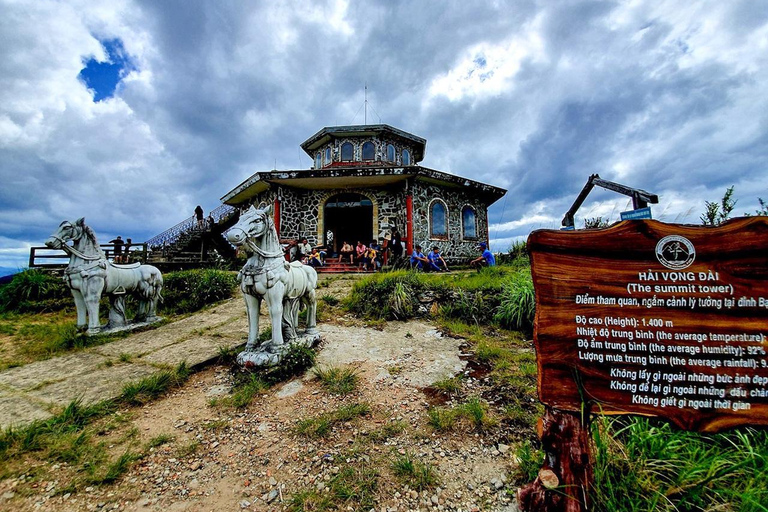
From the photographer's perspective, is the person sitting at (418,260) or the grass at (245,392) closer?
the grass at (245,392)

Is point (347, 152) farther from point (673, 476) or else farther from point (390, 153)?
point (673, 476)

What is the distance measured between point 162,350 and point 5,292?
23.1 feet

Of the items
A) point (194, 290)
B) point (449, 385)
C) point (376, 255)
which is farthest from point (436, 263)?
point (449, 385)

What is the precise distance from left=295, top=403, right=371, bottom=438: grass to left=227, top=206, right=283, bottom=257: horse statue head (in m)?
2.04

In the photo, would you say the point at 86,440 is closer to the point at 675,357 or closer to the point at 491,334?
the point at 675,357

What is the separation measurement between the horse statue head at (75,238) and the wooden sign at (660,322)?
268 inches

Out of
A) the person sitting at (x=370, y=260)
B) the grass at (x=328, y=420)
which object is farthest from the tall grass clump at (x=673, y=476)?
the person sitting at (x=370, y=260)

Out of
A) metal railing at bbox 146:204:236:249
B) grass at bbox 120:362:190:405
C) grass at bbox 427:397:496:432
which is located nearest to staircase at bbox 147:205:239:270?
metal railing at bbox 146:204:236:249

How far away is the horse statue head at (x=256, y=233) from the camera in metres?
3.56

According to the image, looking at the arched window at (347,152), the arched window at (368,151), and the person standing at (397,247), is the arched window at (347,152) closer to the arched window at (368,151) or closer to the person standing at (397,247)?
the arched window at (368,151)

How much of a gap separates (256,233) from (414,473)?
118 inches

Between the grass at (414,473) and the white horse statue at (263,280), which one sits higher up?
the white horse statue at (263,280)

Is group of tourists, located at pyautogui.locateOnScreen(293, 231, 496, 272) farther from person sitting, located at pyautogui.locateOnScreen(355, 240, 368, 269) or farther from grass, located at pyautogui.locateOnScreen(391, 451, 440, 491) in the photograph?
grass, located at pyautogui.locateOnScreen(391, 451, 440, 491)

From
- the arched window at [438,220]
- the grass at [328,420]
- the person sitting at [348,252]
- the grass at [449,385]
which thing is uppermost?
the arched window at [438,220]
